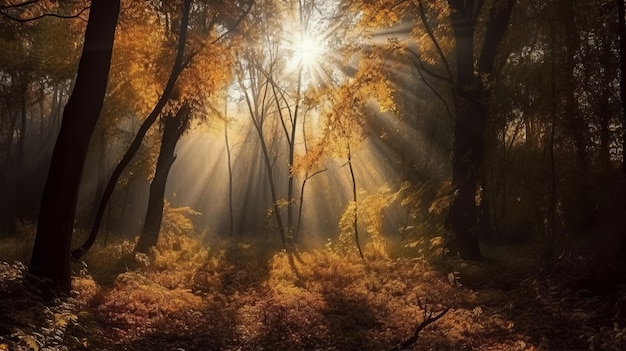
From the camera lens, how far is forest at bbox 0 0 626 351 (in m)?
7.76

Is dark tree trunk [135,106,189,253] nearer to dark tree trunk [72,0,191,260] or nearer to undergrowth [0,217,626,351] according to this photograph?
undergrowth [0,217,626,351]

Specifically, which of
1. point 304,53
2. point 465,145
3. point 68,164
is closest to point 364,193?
point 465,145

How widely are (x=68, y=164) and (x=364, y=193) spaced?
12970 mm

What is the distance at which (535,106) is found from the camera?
517 inches

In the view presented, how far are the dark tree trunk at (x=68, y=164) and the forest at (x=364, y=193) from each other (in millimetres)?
28

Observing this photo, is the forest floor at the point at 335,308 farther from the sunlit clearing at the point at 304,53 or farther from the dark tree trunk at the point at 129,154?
the sunlit clearing at the point at 304,53

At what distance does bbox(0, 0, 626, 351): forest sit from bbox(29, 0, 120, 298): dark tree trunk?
3 cm

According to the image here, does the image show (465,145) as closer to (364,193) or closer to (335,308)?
(335,308)

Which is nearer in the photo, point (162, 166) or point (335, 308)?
point (335, 308)

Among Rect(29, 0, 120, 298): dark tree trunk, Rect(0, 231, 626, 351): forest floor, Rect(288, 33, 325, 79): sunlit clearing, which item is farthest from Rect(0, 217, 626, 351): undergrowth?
Rect(288, 33, 325, 79): sunlit clearing

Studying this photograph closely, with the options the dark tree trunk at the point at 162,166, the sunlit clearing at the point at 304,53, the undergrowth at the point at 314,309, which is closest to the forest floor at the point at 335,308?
the undergrowth at the point at 314,309

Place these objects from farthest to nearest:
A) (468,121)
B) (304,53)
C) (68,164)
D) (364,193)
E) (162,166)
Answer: (304,53) → (364,193) → (162,166) → (468,121) → (68,164)

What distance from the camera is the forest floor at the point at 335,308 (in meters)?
6.79

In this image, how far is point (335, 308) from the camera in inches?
389
